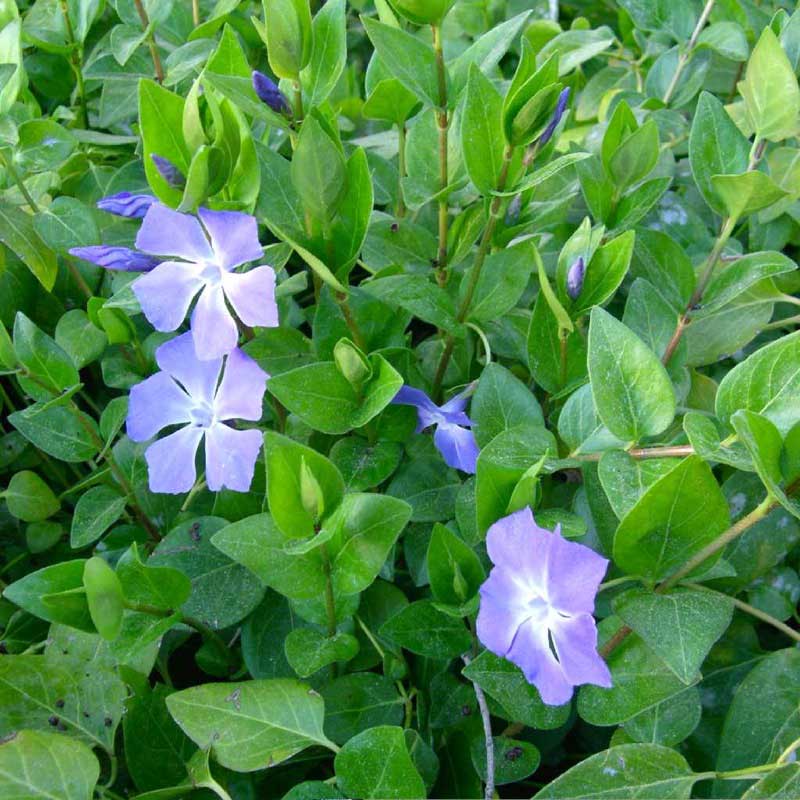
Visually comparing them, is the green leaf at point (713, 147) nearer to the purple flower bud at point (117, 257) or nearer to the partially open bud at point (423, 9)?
the partially open bud at point (423, 9)

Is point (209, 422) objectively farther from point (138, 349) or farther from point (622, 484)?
point (622, 484)

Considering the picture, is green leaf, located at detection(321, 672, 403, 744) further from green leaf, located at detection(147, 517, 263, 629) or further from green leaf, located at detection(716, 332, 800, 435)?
green leaf, located at detection(716, 332, 800, 435)

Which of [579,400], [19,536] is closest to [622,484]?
[579,400]

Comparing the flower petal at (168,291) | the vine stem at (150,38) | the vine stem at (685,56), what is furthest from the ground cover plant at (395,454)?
the vine stem at (685,56)

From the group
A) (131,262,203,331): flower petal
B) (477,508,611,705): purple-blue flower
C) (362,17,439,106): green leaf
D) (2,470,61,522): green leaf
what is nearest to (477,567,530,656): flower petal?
(477,508,611,705): purple-blue flower

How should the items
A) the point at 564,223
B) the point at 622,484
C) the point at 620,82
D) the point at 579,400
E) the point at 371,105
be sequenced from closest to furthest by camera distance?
the point at 622,484 → the point at 579,400 → the point at 371,105 → the point at 564,223 → the point at 620,82
